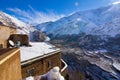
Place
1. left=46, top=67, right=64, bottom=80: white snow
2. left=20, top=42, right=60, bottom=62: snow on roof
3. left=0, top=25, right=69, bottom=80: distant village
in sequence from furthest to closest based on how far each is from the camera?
1. left=20, top=42, right=60, bottom=62: snow on roof
2. left=0, top=25, right=69, bottom=80: distant village
3. left=46, top=67, right=64, bottom=80: white snow

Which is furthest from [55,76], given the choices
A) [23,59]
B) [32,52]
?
[32,52]

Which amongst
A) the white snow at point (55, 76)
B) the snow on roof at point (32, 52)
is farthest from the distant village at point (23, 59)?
the white snow at point (55, 76)

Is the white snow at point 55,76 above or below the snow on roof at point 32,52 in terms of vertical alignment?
above

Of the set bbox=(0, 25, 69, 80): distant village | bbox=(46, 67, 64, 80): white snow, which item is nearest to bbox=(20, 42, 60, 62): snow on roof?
bbox=(0, 25, 69, 80): distant village

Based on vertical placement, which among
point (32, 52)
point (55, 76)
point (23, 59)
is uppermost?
point (55, 76)

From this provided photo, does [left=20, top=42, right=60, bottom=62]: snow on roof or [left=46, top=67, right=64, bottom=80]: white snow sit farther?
[left=20, top=42, right=60, bottom=62]: snow on roof

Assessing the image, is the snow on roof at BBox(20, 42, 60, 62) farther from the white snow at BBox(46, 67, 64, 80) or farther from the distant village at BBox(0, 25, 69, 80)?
the white snow at BBox(46, 67, 64, 80)

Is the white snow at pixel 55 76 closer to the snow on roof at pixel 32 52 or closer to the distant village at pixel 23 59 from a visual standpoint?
the distant village at pixel 23 59

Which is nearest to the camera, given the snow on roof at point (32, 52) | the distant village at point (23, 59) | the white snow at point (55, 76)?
the white snow at point (55, 76)

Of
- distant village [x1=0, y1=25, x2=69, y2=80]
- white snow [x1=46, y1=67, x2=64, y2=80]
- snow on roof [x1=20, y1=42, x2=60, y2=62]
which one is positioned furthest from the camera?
snow on roof [x1=20, y1=42, x2=60, y2=62]

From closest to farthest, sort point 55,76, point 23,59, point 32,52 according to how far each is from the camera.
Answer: point 55,76, point 23,59, point 32,52

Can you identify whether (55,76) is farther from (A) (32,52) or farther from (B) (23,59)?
(A) (32,52)

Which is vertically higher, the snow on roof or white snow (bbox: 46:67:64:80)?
white snow (bbox: 46:67:64:80)

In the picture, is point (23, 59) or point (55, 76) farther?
point (23, 59)
